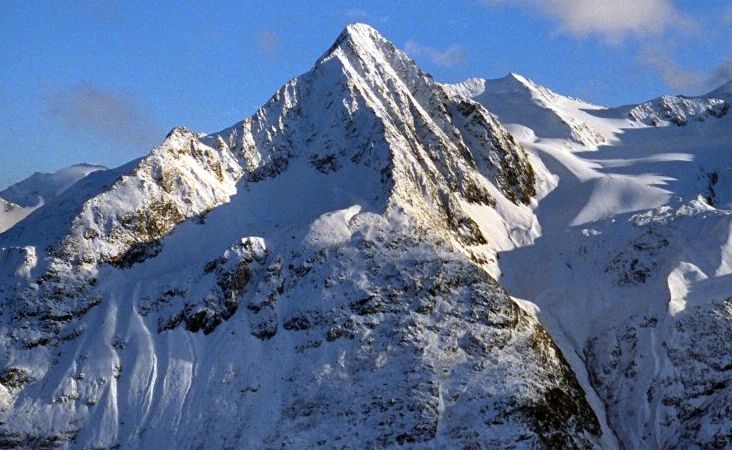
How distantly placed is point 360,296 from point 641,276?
31027mm

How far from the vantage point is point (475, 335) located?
97312 millimetres

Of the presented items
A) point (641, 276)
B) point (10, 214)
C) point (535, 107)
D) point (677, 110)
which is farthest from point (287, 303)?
point (677, 110)

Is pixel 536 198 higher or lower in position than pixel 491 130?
lower

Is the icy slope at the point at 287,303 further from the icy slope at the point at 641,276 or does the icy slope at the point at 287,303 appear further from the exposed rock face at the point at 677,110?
the exposed rock face at the point at 677,110

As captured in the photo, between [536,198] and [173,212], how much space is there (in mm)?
47020

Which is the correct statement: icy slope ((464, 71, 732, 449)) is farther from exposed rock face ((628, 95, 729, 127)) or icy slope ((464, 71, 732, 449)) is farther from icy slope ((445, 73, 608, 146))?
exposed rock face ((628, 95, 729, 127))

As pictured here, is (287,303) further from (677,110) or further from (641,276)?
(677,110)

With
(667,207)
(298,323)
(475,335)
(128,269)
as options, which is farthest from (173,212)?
(667,207)

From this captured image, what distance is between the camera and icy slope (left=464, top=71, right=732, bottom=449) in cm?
9625

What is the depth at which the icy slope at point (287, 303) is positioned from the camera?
9269 cm

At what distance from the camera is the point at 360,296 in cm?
10125

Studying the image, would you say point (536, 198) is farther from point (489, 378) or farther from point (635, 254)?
point (489, 378)

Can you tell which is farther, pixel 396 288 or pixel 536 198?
pixel 536 198

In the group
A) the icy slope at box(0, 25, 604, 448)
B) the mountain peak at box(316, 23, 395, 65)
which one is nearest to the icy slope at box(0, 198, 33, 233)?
the icy slope at box(0, 25, 604, 448)
